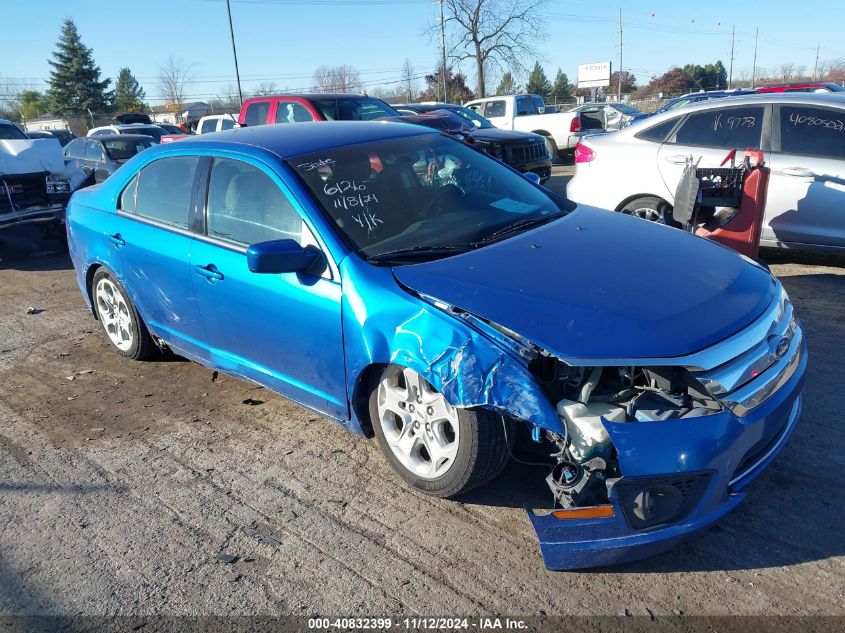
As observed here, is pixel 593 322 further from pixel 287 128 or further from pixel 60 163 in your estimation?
pixel 60 163

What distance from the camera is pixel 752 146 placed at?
21.3 ft

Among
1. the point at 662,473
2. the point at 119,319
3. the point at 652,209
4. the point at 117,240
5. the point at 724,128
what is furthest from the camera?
the point at 652,209

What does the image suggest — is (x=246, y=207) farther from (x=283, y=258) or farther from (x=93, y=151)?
(x=93, y=151)

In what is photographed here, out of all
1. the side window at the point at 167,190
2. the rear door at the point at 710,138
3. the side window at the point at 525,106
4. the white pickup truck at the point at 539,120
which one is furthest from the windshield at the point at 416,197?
the side window at the point at 525,106

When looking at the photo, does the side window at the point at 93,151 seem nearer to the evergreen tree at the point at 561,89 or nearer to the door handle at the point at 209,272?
the door handle at the point at 209,272

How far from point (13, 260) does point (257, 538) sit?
8478mm

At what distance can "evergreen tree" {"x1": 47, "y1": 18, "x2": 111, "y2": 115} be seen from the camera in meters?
59.6

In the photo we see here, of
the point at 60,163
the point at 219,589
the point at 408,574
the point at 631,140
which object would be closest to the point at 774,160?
the point at 631,140

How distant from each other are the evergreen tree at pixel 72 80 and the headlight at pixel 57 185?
188 feet

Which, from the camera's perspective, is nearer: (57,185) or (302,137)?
(302,137)

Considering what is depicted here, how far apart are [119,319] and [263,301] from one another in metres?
2.25

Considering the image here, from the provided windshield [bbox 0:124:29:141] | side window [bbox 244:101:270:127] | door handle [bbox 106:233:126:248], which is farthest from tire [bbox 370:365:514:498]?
windshield [bbox 0:124:29:141]

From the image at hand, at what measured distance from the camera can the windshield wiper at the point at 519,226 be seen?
3576 millimetres

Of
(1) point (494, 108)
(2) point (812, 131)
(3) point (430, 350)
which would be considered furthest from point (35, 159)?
(1) point (494, 108)
